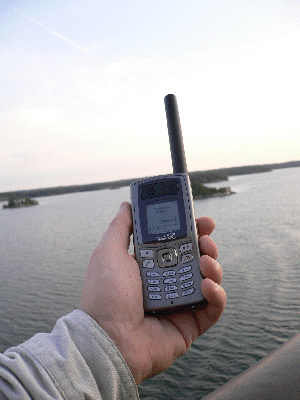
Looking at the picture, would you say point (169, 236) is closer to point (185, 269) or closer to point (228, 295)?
point (185, 269)

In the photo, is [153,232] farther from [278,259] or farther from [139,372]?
[278,259]

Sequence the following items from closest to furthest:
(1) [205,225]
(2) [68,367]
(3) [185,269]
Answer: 1. (2) [68,367]
2. (3) [185,269]
3. (1) [205,225]

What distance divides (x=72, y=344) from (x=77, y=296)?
501 inches

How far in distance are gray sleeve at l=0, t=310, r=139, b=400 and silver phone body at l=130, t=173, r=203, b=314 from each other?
24.6 inches

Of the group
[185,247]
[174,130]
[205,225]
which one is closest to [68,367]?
[185,247]

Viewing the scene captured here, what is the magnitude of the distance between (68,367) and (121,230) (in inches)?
39.4

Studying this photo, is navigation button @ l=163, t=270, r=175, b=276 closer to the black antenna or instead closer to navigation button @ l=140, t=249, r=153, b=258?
navigation button @ l=140, t=249, r=153, b=258

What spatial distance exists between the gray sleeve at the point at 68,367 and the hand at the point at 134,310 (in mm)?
245

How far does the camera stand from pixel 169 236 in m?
2.10

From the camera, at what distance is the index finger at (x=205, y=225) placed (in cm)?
218

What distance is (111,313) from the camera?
5.07 ft

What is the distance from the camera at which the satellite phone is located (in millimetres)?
1864

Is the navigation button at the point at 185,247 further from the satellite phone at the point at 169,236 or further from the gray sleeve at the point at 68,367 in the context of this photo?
the gray sleeve at the point at 68,367

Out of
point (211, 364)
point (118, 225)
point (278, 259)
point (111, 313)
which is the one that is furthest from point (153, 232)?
point (278, 259)
